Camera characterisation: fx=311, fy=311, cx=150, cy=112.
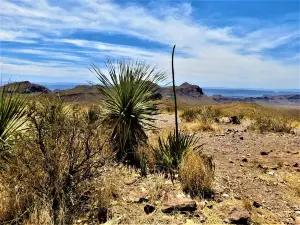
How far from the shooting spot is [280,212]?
4.71 m

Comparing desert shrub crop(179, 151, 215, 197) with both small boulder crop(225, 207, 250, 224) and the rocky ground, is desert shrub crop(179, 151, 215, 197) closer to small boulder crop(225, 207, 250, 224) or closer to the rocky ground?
the rocky ground

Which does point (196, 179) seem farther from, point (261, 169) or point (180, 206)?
point (261, 169)

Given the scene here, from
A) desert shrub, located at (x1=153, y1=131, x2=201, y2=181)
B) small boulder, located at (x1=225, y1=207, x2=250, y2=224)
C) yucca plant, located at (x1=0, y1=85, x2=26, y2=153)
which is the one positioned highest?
yucca plant, located at (x1=0, y1=85, x2=26, y2=153)

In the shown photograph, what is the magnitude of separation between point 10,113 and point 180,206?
2.98 meters

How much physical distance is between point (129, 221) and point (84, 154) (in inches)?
45.2

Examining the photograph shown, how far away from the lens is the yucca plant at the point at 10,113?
15.5 feet

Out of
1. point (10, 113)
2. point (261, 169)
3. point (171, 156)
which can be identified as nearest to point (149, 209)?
point (171, 156)

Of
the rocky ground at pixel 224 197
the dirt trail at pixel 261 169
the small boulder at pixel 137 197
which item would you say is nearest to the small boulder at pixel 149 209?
the rocky ground at pixel 224 197

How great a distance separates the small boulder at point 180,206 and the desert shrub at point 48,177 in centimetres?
112

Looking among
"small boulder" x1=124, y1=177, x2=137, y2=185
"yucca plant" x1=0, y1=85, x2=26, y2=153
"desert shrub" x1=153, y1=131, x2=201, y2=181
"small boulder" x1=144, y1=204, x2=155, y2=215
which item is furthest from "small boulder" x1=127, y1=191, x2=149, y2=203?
"yucca plant" x1=0, y1=85, x2=26, y2=153

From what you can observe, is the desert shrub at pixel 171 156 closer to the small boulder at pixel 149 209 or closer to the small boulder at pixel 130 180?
the small boulder at pixel 130 180

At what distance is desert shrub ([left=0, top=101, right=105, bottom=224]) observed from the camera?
3.85m

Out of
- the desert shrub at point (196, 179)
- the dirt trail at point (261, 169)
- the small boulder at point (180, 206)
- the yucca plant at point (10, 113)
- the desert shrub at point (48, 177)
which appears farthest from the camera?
the dirt trail at point (261, 169)

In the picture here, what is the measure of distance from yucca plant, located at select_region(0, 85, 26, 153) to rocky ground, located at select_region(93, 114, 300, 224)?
1611 mm
